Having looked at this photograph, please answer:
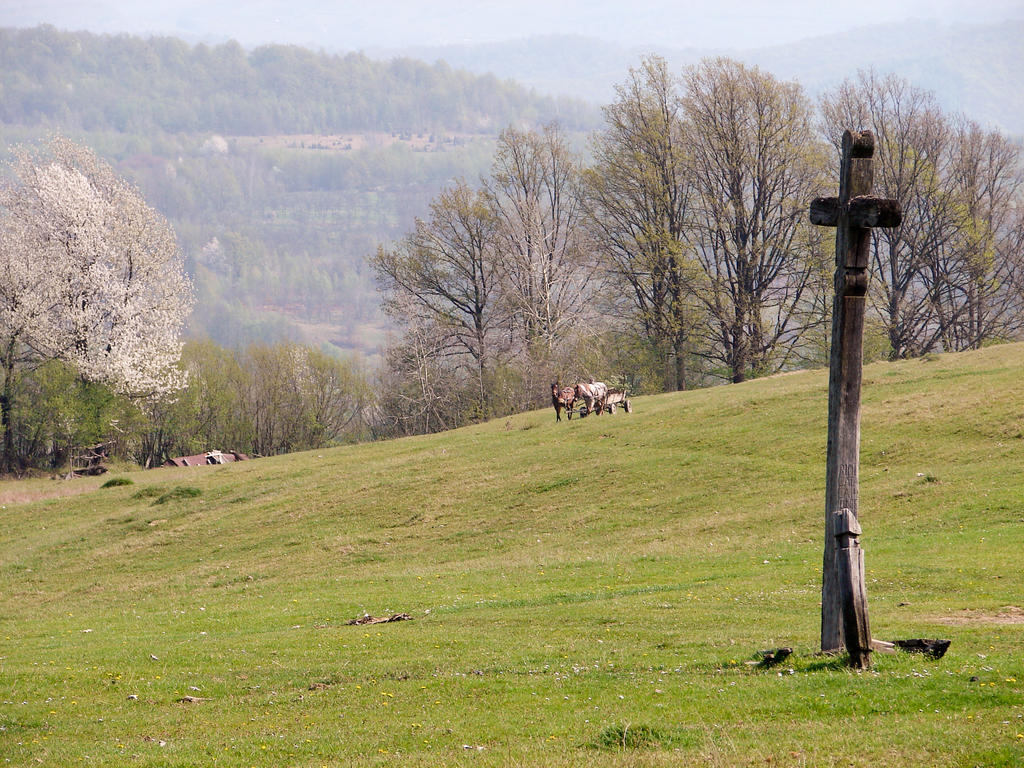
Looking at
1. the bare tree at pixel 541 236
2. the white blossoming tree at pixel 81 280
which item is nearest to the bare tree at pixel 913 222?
the bare tree at pixel 541 236

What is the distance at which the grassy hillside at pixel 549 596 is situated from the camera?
9188mm

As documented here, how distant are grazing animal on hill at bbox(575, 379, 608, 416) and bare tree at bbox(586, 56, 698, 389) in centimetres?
2192

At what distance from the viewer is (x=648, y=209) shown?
66.6m

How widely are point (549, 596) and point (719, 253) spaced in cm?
5421

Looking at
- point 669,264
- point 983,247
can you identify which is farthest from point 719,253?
point 983,247

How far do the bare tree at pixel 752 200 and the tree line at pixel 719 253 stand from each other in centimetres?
14

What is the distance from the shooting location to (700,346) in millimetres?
66938

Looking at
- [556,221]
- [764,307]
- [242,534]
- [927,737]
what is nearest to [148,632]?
[242,534]

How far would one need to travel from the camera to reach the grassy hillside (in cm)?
919

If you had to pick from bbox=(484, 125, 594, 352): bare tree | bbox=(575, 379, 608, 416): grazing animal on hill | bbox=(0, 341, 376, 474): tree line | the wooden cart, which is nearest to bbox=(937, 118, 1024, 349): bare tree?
bbox=(484, 125, 594, 352): bare tree

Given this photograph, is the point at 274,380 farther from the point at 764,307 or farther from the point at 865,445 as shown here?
the point at 865,445

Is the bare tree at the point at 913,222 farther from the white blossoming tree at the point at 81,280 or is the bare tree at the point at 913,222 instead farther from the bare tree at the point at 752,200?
the white blossoming tree at the point at 81,280

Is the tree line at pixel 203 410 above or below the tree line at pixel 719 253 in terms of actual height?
below

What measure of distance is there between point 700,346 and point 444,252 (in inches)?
955
